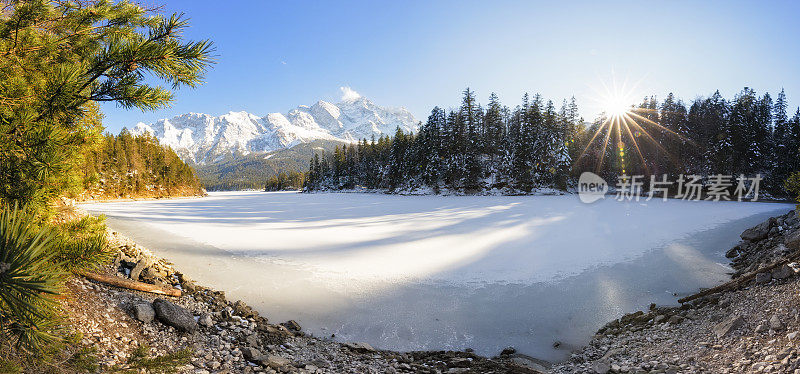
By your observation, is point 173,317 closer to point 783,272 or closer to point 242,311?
point 242,311

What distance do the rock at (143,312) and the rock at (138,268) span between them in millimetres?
2484

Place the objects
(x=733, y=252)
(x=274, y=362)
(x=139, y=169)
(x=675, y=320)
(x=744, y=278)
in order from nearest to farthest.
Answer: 1. (x=274, y=362)
2. (x=675, y=320)
3. (x=744, y=278)
4. (x=733, y=252)
5. (x=139, y=169)

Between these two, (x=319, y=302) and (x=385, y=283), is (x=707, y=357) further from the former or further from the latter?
(x=319, y=302)

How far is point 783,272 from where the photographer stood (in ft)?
17.4

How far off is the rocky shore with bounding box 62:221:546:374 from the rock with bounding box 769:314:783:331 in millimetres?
3164

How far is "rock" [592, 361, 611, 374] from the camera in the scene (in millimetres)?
4133

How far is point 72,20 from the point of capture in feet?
8.25

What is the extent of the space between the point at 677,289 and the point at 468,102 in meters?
60.8

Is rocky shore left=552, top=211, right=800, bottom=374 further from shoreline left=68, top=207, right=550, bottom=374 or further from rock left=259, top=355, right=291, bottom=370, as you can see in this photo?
rock left=259, top=355, right=291, bottom=370

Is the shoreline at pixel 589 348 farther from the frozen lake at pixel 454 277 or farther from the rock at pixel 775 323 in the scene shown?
the rock at pixel 775 323

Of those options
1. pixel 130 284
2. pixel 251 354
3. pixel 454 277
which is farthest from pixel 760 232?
pixel 130 284

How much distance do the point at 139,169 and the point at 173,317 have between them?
8001cm

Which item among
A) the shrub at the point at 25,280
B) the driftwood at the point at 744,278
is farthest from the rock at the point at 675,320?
the shrub at the point at 25,280

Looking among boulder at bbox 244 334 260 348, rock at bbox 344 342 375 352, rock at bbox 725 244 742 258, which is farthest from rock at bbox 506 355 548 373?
rock at bbox 725 244 742 258
